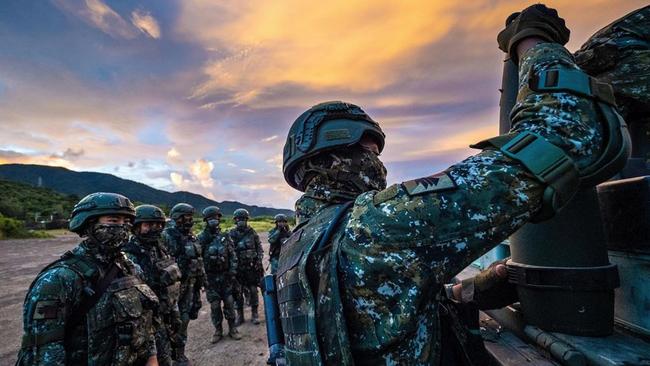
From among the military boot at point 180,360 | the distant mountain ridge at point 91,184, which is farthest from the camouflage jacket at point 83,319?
the distant mountain ridge at point 91,184

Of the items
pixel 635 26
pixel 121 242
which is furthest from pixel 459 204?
pixel 121 242

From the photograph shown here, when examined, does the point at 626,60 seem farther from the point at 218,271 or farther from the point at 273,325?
the point at 218,271

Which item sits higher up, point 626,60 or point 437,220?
point 626,60

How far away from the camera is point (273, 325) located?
1916mm

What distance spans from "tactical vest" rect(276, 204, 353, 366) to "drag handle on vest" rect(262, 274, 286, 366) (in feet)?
1.56

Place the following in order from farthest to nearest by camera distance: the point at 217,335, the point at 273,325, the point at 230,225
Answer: the point at 230,225 < the point at 217,335 < the point at 273,325

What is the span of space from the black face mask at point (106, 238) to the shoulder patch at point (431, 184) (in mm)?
3484

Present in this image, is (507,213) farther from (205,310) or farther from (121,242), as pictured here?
(205,310)

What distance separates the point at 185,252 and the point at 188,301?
3.44 ft

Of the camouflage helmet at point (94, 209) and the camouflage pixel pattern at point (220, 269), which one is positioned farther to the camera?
the camouflage pixel pattern at point (220, 269)

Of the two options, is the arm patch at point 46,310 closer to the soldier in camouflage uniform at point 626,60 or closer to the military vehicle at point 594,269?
the military vehicle at point 594,269

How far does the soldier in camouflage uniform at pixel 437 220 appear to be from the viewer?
96 cm

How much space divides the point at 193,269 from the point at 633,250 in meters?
7.63

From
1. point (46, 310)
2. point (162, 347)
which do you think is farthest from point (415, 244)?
point (162, 347)
